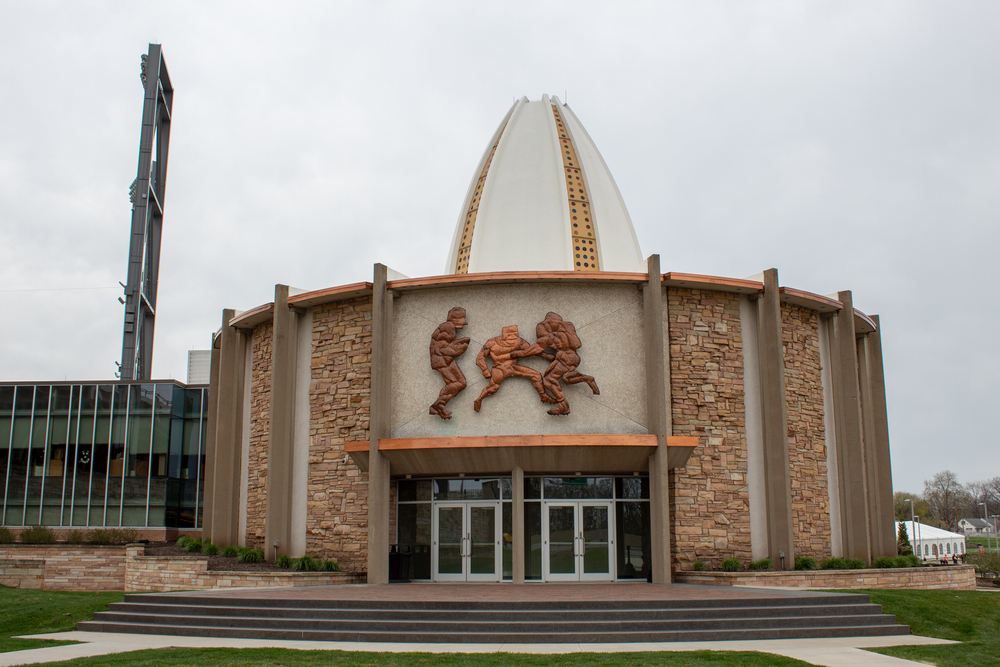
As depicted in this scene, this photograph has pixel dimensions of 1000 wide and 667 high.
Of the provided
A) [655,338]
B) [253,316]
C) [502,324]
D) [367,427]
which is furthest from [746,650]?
[253,316]

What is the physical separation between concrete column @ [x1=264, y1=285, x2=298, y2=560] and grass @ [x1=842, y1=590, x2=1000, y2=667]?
12696 mm

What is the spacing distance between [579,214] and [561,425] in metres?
8.89

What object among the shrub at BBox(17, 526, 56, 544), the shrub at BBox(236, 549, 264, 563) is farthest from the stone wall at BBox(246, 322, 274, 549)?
the shrub at BBox(17, 526, 56, 544)

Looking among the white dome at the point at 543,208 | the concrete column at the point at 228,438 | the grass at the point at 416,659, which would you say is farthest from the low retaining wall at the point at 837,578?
the concrete column at the point at 228,438

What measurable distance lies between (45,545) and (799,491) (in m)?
21.4

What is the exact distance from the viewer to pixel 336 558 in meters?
19.6

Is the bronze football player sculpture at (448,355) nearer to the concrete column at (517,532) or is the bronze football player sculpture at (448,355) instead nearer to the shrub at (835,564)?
the concrete column at (517,532)

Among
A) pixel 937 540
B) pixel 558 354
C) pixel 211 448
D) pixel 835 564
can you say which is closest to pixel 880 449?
pixel 835 564

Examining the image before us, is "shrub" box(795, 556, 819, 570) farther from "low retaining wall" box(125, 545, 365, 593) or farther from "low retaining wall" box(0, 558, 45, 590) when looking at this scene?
"low retaining wall" box(0, 558, 45, 590)

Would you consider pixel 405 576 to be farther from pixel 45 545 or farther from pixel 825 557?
pixel 45 545

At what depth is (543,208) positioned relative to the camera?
25.6 metres

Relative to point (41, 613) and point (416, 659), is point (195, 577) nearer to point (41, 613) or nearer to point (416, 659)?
point (41, 613)

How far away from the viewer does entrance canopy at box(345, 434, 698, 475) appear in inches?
702

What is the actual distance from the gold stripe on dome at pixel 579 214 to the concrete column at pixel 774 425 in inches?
251
